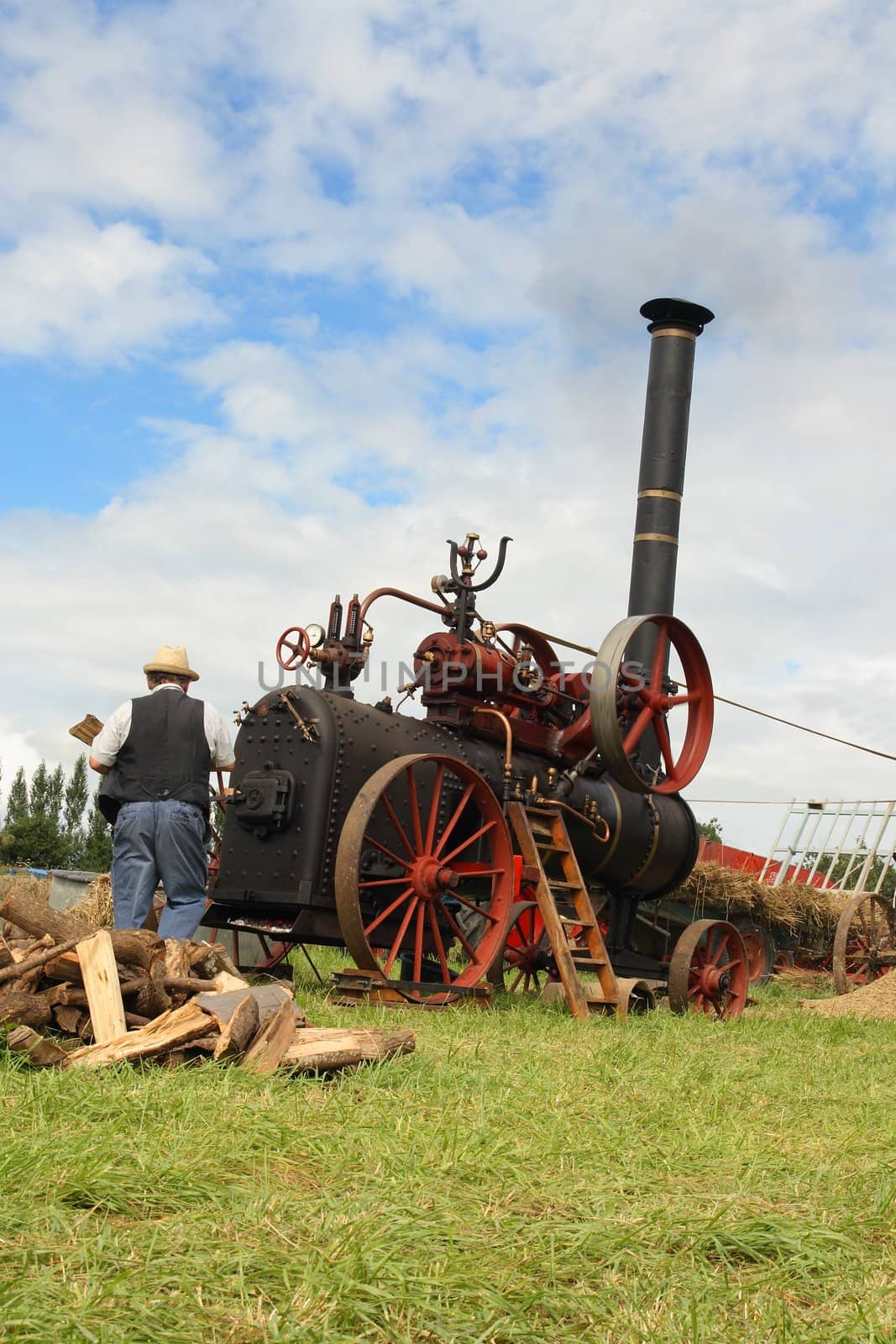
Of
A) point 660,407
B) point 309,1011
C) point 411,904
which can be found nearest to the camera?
point 309,1011

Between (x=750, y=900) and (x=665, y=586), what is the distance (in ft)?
9.69

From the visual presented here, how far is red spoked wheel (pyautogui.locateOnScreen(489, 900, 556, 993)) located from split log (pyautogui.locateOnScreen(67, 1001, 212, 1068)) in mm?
2892

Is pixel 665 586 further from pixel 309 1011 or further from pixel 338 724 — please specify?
pixel 309 1011

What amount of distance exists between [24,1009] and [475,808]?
3434mm

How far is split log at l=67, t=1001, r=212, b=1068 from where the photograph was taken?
334 centimetres

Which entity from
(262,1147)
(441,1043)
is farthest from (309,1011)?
(262,1147)

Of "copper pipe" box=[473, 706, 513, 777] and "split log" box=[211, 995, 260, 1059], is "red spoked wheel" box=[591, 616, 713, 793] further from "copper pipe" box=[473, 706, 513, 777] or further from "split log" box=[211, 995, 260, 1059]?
"split log" box=[211, 995, 260, 1059]

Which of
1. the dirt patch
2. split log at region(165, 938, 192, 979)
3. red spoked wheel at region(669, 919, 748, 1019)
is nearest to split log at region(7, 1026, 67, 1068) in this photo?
split log at region(165, 938, 192, 979)

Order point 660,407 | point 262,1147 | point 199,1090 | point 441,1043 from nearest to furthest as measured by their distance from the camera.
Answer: point 262,1147, point 199,1090, point 441,1043, point 660,407

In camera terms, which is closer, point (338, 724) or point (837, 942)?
point (338, 724)

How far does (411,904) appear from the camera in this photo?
6.13m

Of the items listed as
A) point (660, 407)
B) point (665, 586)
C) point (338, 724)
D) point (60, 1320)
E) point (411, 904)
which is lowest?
point (60, 1320)

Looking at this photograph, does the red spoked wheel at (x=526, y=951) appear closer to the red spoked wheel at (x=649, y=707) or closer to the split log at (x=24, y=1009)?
the red spoked wheel at (x=649, y=707)

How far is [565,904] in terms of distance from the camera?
280 inches
